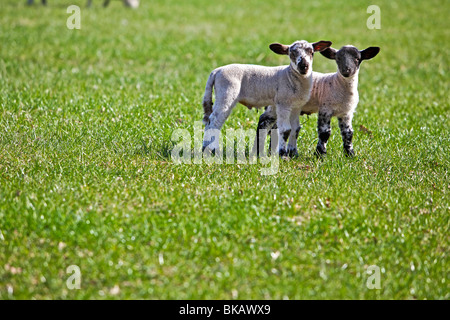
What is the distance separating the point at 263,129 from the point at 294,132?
408 mm

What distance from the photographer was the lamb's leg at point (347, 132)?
276 inches

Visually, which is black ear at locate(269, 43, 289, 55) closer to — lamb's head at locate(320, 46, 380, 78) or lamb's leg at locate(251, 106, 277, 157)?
lamb's head at locate(320, 46, 380, 78)

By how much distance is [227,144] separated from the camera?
300 inches

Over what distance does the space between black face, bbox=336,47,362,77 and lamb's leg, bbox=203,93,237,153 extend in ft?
4.29

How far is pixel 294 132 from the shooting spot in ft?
23.3

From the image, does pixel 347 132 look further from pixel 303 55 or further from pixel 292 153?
pixel 303 55

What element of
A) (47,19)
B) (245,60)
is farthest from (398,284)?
(47,19)

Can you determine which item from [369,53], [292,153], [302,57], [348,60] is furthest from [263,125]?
[369,53]

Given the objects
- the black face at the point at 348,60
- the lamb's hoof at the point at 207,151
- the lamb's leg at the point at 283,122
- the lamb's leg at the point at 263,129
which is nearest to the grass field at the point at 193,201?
the lamb's hoof at the point at 207,151

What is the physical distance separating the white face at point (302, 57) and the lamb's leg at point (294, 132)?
0.65 meters

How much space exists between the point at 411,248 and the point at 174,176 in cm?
266

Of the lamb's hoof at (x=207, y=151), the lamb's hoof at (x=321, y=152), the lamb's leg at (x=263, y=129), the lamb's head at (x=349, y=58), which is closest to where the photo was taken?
the lamb's head at (x=349, y=58)

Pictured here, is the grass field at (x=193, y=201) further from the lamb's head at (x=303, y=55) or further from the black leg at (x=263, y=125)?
the lamb's head at (x=303, y=55)

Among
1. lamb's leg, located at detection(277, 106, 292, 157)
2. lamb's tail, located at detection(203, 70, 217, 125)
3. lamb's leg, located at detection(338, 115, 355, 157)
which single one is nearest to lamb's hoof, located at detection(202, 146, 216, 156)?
lamb's tail, located at detection(203, 70, 217, 125)
